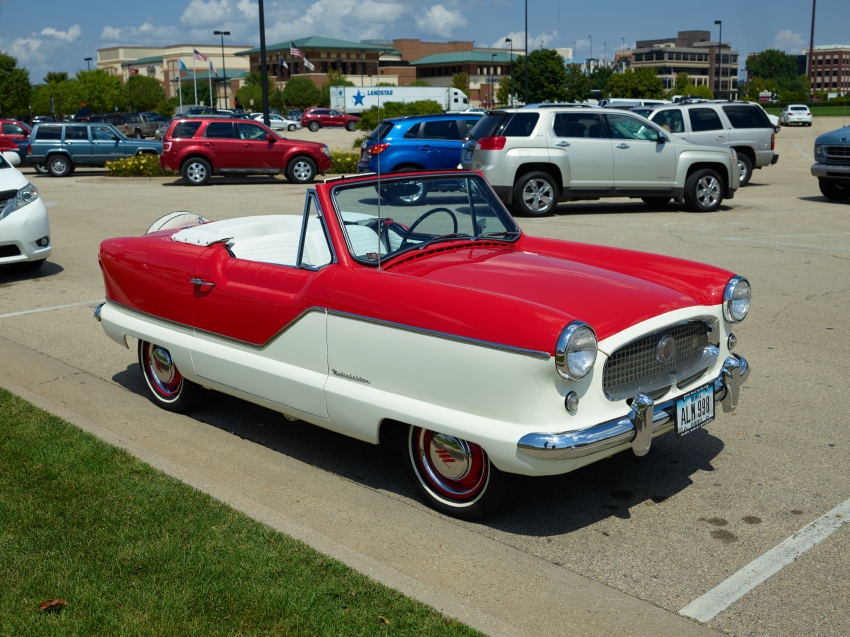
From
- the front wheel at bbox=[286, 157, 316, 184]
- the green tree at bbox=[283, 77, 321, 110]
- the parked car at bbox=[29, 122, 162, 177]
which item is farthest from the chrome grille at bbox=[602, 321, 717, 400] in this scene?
the green tree at bbox=[283, 77, 321, 110]

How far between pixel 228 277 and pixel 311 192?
2.46ft

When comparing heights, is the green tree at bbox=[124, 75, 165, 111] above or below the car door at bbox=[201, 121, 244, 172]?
above

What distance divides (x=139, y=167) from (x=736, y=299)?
80.8 ft

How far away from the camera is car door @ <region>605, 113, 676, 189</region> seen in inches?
611

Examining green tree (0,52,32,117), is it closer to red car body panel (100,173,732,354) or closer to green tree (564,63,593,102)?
green tree (564,63,593,102)

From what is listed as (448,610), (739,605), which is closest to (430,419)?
(448,610)

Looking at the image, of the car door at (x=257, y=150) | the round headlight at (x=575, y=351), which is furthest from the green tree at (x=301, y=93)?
the round headlight at (x=575, y=351)

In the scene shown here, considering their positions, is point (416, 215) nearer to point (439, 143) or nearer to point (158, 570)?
point (158, 570)

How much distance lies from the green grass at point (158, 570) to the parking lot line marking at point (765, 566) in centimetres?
96

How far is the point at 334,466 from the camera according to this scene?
4.96m

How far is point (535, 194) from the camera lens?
15547 mm

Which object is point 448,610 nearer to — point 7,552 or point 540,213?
point 7,552

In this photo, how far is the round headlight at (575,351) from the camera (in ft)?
11.9

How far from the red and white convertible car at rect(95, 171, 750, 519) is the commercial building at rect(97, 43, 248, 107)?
13780 cm
